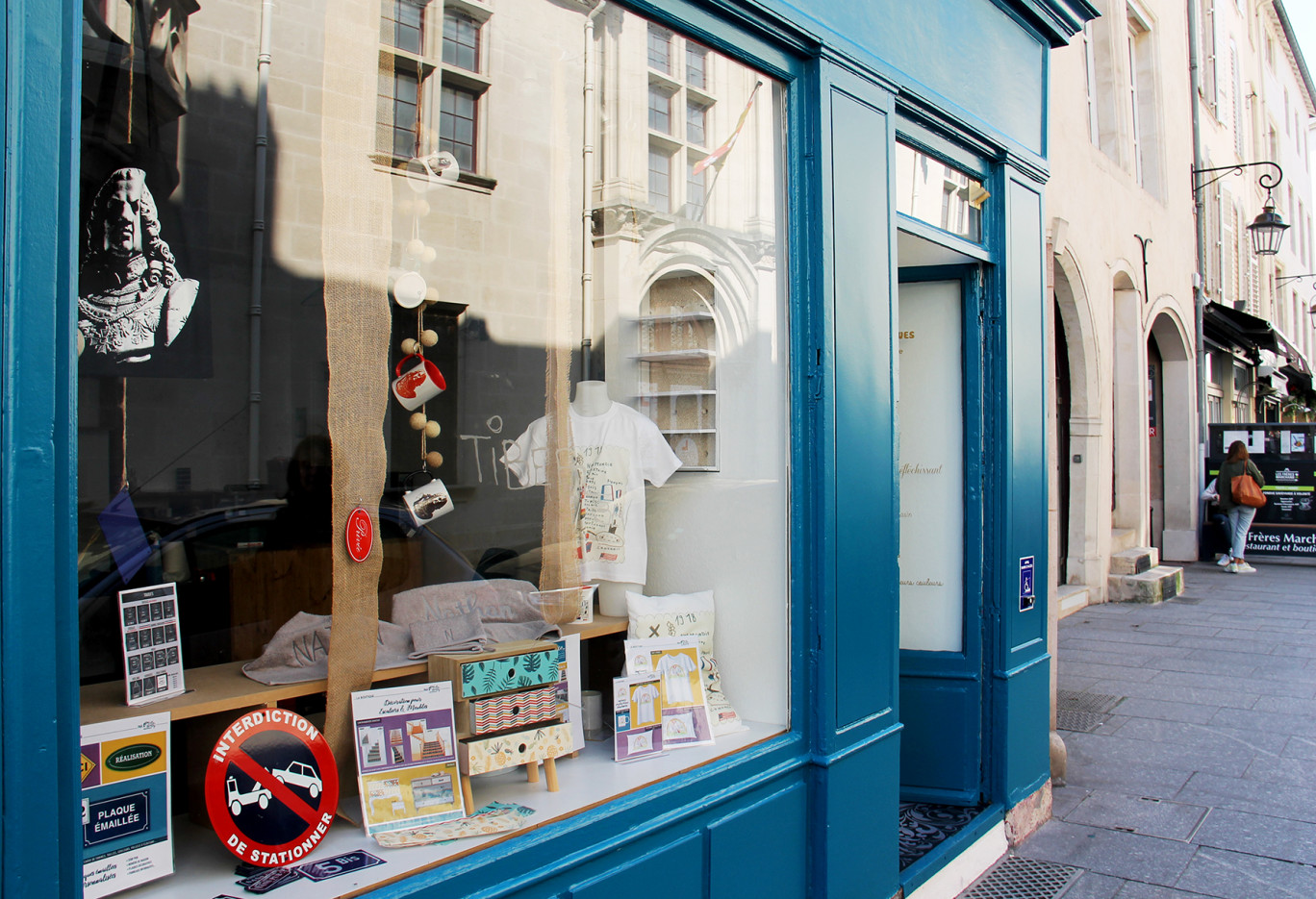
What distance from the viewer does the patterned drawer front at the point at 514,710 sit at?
247cm

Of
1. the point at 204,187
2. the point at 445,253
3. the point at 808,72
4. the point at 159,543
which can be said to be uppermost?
the point at 204,187

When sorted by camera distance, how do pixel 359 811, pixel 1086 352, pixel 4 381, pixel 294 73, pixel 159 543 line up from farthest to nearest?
pixel 1086 352 < pixel 159 543 < pixel 294 73 < pixel 359 811 < pixel 4 381

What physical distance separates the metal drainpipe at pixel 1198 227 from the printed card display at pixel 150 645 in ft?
49.5

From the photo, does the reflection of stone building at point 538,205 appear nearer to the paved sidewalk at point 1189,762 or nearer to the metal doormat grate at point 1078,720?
the paved sidewalk at point 1189,762

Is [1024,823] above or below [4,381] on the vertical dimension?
below

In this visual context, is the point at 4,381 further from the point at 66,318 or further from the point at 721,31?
the point at 721,31

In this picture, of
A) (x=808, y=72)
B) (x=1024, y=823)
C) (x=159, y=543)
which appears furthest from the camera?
(x=1024, y=823)

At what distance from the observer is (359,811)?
2.25 metres

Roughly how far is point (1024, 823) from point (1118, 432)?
29.3ft

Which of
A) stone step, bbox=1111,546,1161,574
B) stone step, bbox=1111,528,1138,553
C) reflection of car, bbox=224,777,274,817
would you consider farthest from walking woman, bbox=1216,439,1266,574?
reflection of car, bbox=224,777,274,817

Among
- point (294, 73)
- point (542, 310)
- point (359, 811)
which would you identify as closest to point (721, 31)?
point (542, 310)

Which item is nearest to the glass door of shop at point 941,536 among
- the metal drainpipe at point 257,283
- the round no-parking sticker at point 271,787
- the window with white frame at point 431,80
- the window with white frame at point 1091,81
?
the window with white frame at point 431,80

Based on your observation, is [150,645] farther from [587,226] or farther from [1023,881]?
[1023,881]

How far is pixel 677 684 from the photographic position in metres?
3.01
